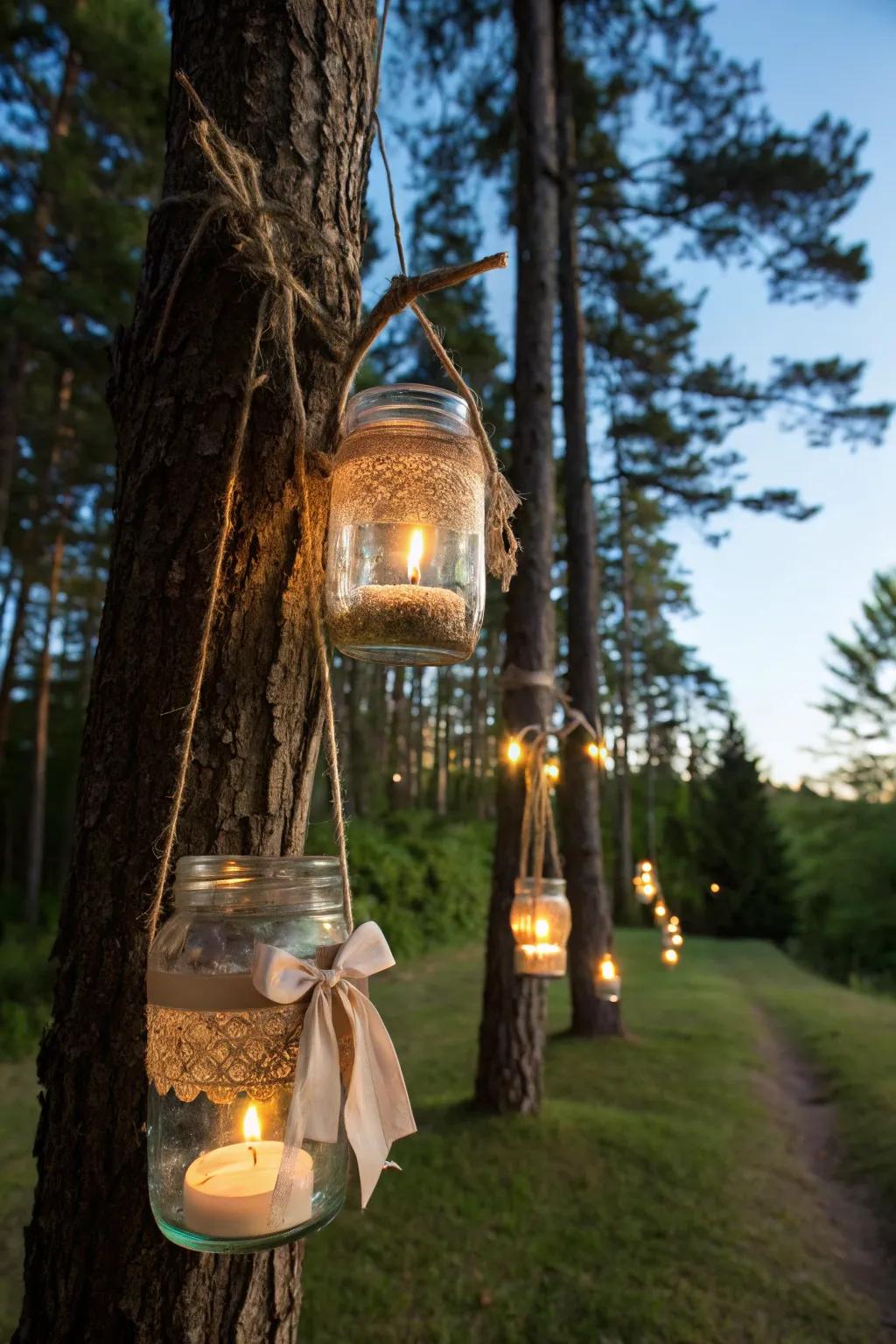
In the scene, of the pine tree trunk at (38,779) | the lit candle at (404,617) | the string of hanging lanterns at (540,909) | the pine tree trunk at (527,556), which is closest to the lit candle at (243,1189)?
the lit candle at (404,617)

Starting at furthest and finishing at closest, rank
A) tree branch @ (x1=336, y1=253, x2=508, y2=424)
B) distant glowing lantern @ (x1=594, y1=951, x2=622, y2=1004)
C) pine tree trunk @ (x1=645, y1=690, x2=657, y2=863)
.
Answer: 1. pine tree trunk @ (x1=645, y1=690, x2=657, y2=863)
2. distant glowing lantern @ (x1=594, y1=951, x2=622, y2=1004)
3. tree branch @ (x1=336, y1=253, x2=508, y2=424)

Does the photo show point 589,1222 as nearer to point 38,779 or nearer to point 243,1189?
point 243,1189

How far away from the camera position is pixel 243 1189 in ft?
2.44

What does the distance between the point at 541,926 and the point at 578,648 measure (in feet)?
14.5

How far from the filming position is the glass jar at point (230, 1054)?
0.73 metres

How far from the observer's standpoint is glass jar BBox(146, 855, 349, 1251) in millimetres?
728

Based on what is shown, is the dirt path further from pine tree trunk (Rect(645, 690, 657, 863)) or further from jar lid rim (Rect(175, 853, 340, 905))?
pine tree trunk (Rect(645, 690, 657, 863))

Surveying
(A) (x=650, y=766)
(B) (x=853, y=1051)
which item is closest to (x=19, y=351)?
(B) (x=853, y=1051)

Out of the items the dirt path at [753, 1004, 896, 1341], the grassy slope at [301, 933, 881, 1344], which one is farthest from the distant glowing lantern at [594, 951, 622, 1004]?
the dirt path at [753, 1004, 896, 1341]

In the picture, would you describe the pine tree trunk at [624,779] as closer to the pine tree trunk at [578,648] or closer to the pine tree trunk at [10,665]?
the pine tree trunk at [578,648]

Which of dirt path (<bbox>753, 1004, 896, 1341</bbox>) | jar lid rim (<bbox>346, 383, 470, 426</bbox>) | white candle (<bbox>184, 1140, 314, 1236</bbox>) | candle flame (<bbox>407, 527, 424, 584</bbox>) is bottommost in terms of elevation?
dirt path (<bbox>753, 1004, 896, 1341</bbox>)

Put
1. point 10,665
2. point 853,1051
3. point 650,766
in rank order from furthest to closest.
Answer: point 650,766 → point 10,665 → point 853,1051

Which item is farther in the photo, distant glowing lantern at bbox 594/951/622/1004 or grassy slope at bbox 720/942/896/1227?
distant glowing lantern at bbox 594/951/622/1004

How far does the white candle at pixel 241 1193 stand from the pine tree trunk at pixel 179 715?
19 cm
